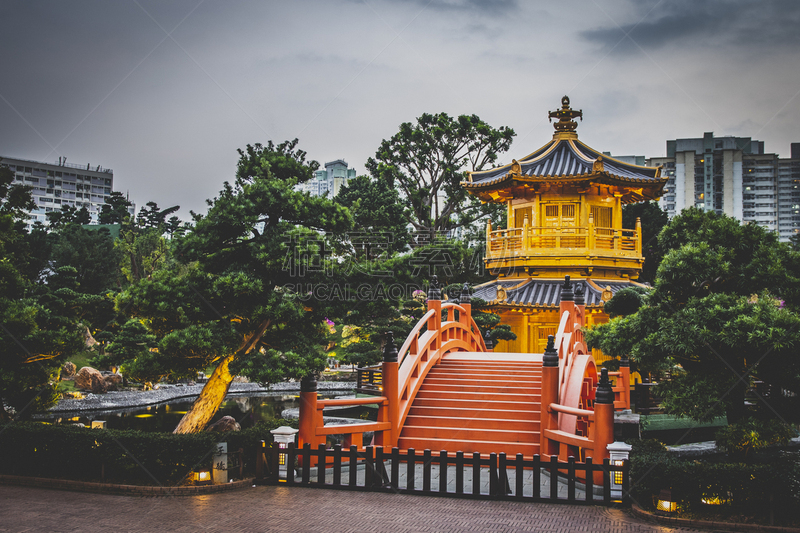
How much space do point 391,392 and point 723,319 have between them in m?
6.42

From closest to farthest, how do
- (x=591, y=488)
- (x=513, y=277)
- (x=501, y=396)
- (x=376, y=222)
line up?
(x=591, y=488) < (x=501, y=396) < (x=513, y=277) < (x=376, y=222)

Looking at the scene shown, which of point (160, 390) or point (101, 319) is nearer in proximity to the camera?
point (160, 390)

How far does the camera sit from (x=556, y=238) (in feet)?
74.2

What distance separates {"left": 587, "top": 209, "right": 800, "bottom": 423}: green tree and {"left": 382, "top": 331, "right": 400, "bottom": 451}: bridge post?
4779mm

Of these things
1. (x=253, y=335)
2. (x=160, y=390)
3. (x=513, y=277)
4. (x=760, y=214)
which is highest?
(x=760, y=214)

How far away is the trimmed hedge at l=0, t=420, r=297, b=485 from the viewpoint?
9734 mm

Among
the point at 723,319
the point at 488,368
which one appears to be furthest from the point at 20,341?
the point at 723,319

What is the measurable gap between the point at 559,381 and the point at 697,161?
276 feet

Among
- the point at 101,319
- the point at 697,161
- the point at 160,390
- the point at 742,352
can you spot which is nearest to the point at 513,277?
the point at 742,352

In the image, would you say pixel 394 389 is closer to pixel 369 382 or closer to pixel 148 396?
pixel 369 382

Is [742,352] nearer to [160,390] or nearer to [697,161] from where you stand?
[160,390]

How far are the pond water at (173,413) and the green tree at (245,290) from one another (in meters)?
7.69

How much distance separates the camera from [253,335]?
48.4 ft

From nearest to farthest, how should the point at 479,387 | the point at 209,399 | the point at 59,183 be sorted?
1. the point at 479,387
2. the point at 209,399
3. the point at 59,183
